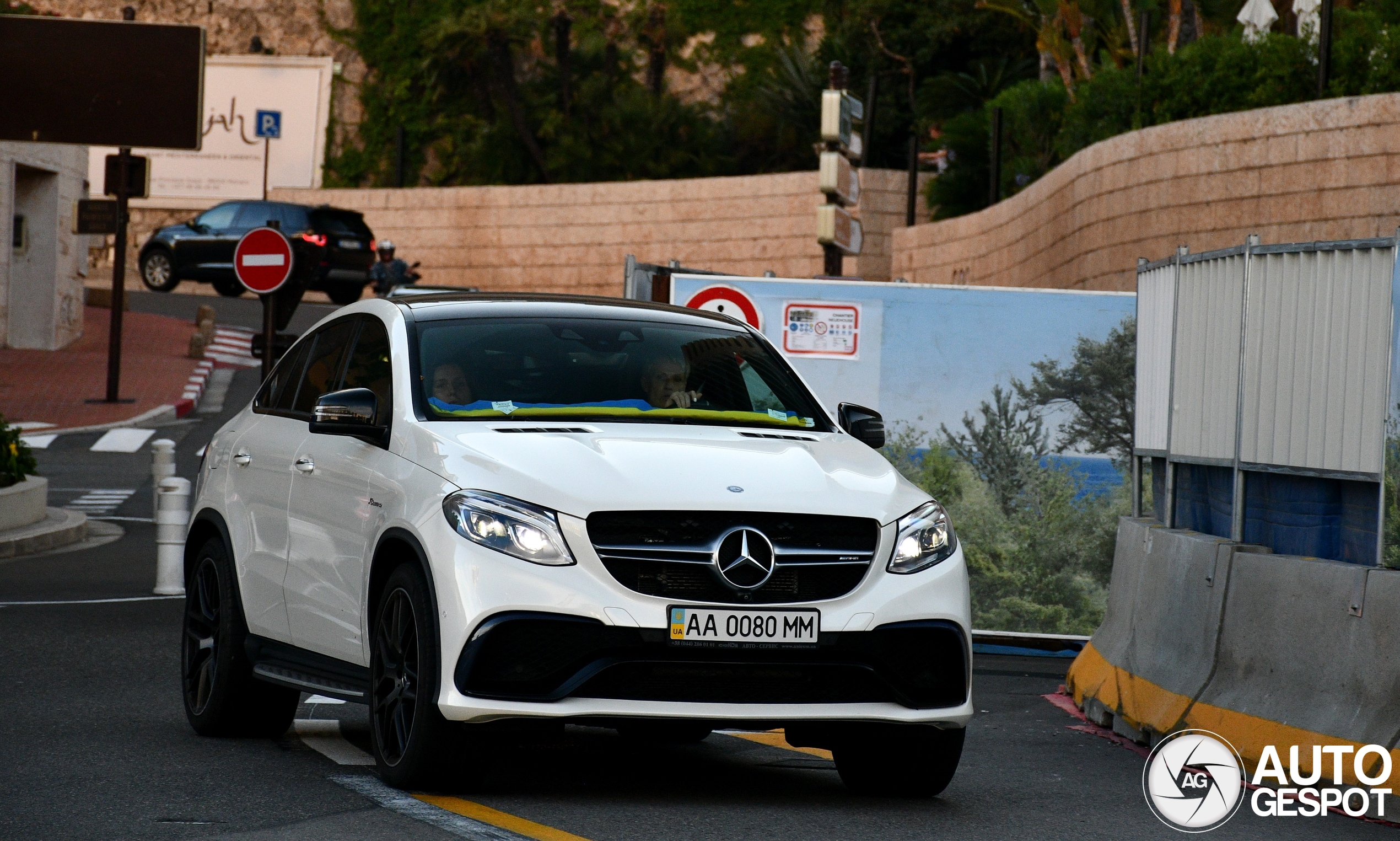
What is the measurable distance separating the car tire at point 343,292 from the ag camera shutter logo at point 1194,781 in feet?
105

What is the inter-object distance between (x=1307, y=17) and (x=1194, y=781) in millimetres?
19651

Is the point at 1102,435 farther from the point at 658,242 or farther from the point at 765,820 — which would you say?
the point at 658,242

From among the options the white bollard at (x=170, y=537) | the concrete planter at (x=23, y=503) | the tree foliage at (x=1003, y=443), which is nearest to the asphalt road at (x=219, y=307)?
the concrete planter at (x=23, y=503)

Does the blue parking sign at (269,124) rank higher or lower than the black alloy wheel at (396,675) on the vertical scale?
higher

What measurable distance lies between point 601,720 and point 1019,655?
19.3 ft

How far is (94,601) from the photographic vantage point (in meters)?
13.1

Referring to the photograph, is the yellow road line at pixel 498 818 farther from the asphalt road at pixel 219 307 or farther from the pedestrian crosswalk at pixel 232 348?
the asphalt road at pixel 219 307

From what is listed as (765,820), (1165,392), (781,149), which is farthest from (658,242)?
(765,820)

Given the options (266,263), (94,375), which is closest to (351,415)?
(266,263)

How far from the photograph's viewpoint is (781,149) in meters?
45.5

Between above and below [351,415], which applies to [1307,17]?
above

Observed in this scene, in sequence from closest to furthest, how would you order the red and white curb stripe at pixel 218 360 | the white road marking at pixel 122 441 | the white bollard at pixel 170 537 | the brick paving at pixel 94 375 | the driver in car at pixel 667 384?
the driver in car at pixel 667 384
the white bollard at pixel 170 537
the white road marking at pixel 122 441
the brick paving at pixel 94 375
the red and white curb stripe at pixel 218 360

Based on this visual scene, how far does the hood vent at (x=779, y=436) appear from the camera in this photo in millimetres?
7059

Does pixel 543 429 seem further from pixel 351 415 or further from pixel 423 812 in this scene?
pixel 423 812
